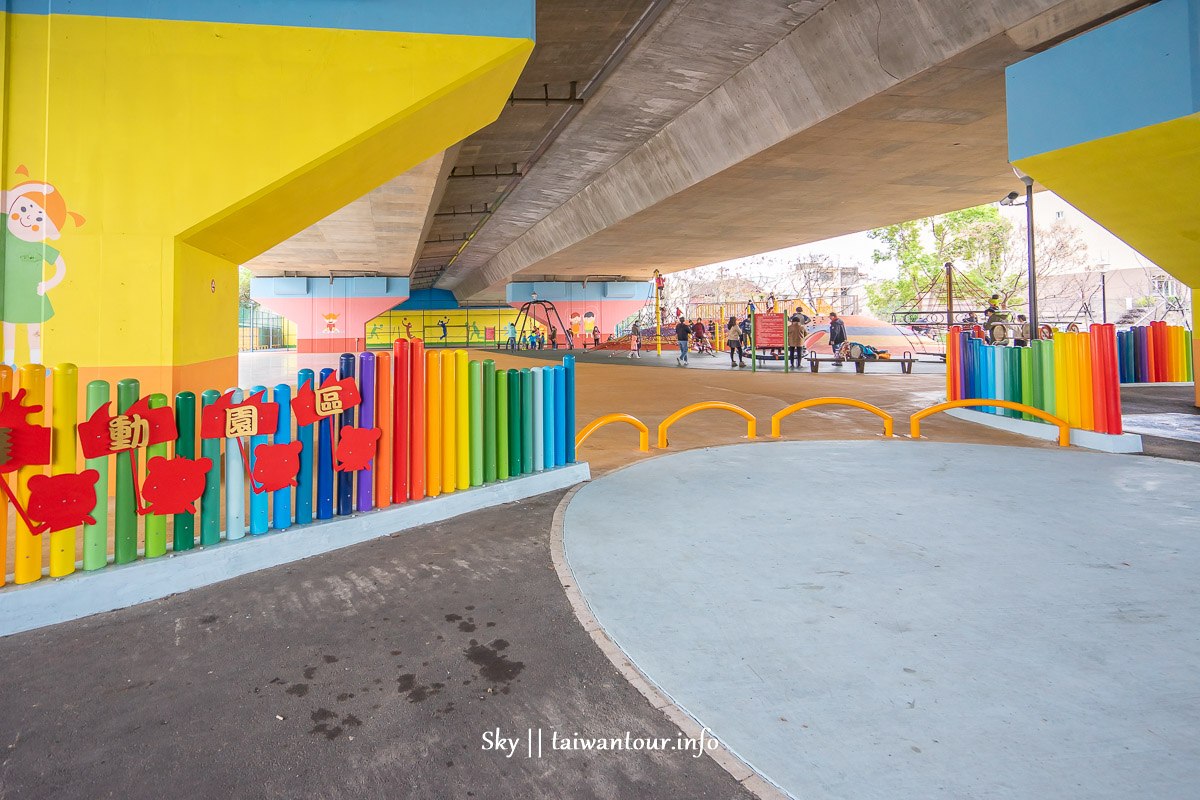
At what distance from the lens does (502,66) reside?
21.1 feet

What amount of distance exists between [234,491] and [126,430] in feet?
2.50

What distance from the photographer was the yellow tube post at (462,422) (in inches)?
215

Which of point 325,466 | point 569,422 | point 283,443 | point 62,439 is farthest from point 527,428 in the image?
point 62,439

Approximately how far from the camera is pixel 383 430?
191 inches

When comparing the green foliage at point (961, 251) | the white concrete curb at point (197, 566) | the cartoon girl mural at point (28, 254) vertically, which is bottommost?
the white concrete curb at point (197, 566)

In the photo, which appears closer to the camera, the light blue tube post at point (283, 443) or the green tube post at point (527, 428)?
the light blue tube post at point (283, 443)

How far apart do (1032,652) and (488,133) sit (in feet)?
53.6

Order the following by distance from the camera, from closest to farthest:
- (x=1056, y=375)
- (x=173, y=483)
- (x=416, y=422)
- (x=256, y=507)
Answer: (x=173, y=483) → (x=256, y=507) → (x=416, y=422) → (x=1056, y=375)

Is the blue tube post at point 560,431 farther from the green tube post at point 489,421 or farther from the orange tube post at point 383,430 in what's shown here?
the orange tube post at point 383,430

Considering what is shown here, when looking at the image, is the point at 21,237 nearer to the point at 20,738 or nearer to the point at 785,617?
the point at 20,738

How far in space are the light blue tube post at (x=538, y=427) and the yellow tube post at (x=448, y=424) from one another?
37.4 inches

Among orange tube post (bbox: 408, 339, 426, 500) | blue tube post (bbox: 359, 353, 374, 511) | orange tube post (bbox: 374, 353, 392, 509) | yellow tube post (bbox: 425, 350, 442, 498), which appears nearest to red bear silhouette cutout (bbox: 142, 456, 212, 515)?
blue tube post (bbox: 359, 353, 374, 511)

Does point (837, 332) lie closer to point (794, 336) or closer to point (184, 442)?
point (794, 336)

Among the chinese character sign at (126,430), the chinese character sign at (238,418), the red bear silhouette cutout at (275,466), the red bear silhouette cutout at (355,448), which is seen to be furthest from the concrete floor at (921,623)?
the chinese character sign at (126,430)
